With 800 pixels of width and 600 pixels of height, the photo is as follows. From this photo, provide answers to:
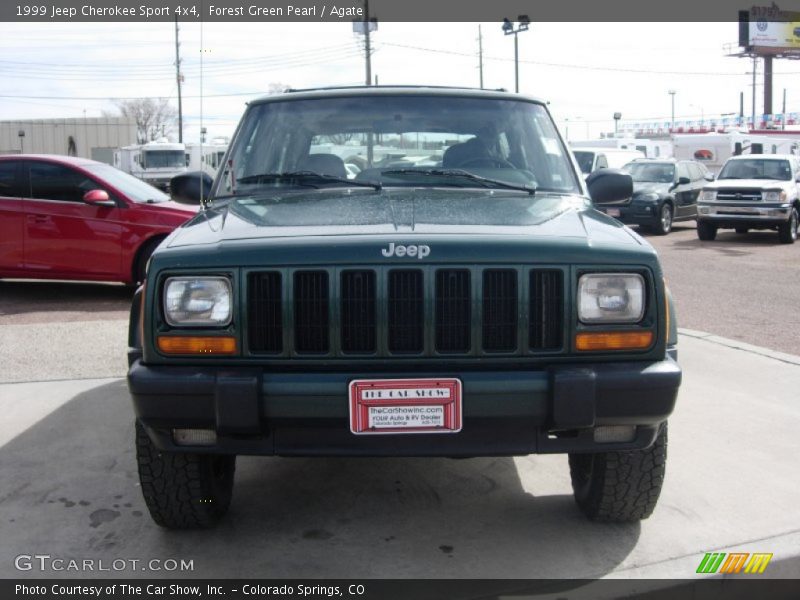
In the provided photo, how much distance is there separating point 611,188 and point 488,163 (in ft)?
2.43

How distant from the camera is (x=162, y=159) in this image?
111ft

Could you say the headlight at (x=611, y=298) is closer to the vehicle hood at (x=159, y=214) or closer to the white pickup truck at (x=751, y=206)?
the vehicle hood at (x=159, y=214)

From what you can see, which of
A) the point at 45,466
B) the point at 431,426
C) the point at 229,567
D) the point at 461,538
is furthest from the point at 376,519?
the point at 45,466

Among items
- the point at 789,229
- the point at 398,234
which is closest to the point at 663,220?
the point at 789,229

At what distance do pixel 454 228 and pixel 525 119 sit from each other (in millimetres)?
1531

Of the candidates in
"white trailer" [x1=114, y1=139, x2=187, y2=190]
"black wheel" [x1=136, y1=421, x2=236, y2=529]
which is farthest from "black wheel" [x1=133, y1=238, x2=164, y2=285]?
"white trailer" [x1=114, y1=139, x2=187, y2=190]

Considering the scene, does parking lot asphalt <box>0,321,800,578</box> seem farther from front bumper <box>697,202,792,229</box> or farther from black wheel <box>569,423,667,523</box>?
front bumper <box>697,202,792,229</box>

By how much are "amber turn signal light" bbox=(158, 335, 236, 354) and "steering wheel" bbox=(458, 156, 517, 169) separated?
5.64 ft

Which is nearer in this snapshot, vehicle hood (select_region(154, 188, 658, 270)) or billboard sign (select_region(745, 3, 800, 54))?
vehicle hood (select_region(154, 188, 658, 270))

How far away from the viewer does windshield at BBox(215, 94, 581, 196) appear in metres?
4.33

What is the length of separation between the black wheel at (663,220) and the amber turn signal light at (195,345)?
1737 centimetres

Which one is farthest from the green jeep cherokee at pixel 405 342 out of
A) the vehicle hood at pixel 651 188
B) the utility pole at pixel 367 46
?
the utility pole at pixel 367 46

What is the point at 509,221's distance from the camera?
3.47 metres

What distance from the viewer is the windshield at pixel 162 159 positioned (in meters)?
33.6
